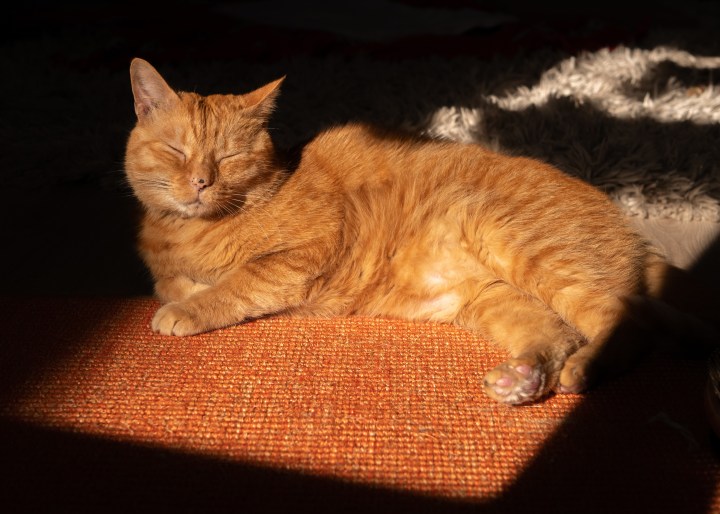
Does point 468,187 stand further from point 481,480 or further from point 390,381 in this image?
point 481,480

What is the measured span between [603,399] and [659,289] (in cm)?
40

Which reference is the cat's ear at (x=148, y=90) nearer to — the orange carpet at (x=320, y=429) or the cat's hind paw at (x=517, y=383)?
the orange carpet at (x=320, y=429)

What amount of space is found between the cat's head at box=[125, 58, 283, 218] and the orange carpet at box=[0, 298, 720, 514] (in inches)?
14.7

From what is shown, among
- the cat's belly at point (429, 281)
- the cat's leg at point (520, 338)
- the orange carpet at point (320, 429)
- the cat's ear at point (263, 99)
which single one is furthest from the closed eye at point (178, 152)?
the cat's leg at point (520, 338)

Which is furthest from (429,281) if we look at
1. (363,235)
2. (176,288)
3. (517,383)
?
(176,288)

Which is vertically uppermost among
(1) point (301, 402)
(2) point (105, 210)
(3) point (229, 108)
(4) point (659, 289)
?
(3) point (229, 108)

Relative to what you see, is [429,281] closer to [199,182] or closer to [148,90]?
[199,182]

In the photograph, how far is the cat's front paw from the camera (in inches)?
62.9

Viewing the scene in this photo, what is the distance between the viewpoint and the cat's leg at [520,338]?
1370 mm

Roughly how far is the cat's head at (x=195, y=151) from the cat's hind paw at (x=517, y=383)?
0.85 metres

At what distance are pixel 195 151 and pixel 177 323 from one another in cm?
47

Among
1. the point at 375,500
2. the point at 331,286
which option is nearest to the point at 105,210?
the point at 331,286

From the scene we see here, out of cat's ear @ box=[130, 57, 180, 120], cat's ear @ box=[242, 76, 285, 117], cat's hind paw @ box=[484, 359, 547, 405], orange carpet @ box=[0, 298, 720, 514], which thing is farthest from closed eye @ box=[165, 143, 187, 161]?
cat's hind paw @ box=[484, 359, 547, 405]

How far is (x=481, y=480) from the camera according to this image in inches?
45.7
